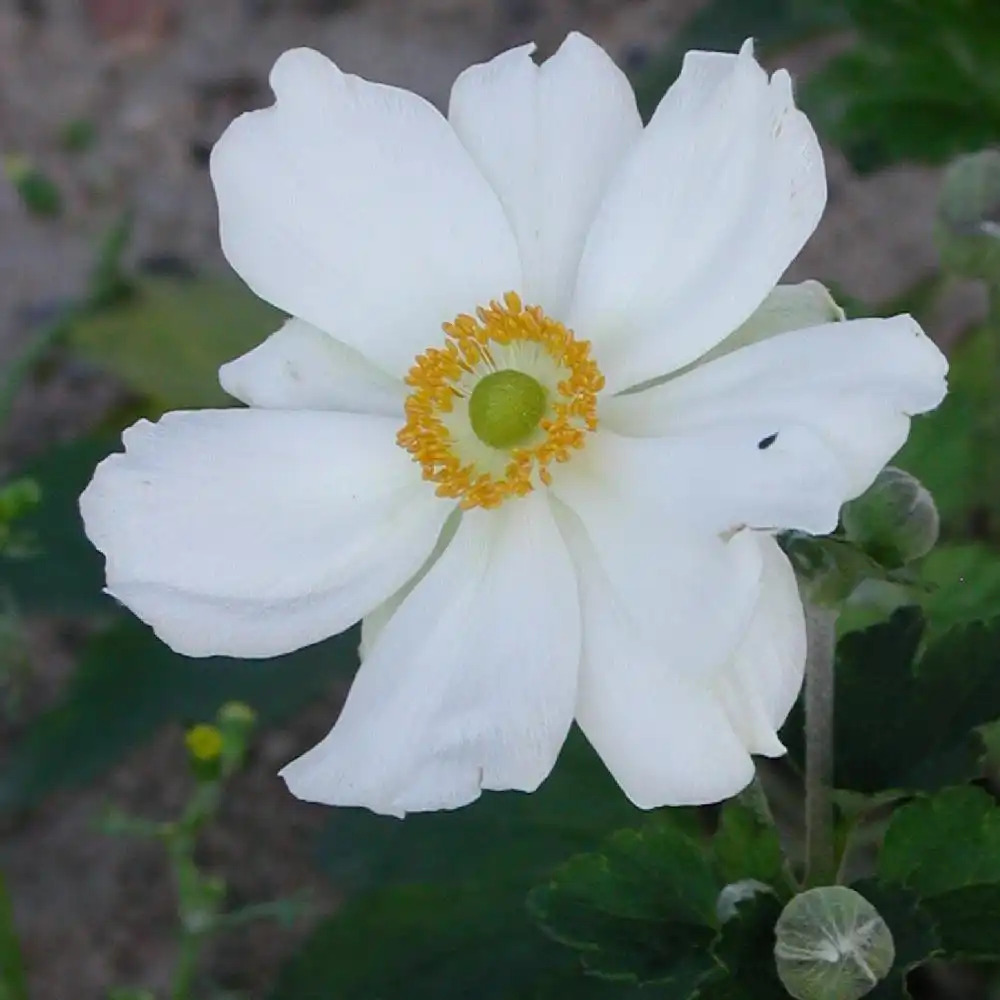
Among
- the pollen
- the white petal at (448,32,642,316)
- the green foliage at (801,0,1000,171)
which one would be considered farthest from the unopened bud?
the green foliage at (801,0,1000,171)

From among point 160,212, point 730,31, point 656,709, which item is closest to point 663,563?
point 656,709

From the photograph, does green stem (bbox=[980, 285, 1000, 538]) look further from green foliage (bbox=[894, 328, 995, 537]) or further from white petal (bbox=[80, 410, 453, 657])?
white petal (bbox=[80, 410, 453, 657])

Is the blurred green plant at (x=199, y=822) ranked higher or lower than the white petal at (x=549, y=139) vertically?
lower

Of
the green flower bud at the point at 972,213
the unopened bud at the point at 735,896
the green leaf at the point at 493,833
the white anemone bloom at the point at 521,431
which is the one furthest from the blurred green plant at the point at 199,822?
the green flower bud at the point at 972,213

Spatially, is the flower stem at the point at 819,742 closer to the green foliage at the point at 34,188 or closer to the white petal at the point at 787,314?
the white petal at the point at 787,314

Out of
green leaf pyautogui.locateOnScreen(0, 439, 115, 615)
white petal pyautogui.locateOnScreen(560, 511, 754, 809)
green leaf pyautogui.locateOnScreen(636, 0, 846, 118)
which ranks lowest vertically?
green leaf pyautogui.locateOnScreen(0, 439, 115, 615)

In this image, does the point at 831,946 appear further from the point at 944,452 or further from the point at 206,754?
the point at 944,452

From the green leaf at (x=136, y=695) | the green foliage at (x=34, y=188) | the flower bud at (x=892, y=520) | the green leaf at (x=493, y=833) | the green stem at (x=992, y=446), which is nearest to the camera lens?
the flower bud at (x=892, y=520)
